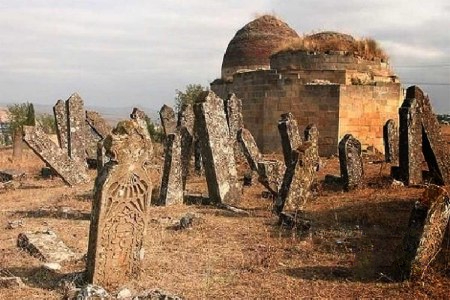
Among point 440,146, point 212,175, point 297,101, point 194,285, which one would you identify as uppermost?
point 297,101

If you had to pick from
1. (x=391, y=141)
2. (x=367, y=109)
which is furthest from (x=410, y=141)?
(x=367, y=109)

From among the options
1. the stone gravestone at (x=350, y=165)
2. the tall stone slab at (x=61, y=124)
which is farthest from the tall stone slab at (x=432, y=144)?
the tall stone slab at (x=61, y=124)

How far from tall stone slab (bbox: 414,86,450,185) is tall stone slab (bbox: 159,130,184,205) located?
193 inches

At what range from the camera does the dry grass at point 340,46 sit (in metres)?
18.9

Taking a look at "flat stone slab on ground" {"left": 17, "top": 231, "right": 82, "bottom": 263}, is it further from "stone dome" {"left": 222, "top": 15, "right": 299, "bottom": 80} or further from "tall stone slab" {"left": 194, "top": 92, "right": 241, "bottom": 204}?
"stone dome" {"left": 222, "top": 15, "right": 299, "bottom": 80}

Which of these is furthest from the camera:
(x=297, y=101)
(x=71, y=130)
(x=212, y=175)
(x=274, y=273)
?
(x=297, y=101)

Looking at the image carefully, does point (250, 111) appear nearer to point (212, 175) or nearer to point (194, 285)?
point (212, 175)

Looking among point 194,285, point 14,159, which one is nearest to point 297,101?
point 14,159

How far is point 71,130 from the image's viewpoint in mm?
14438

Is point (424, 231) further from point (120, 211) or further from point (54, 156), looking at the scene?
point (54, 156)

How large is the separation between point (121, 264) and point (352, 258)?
2880 mm

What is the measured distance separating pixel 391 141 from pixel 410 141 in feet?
11.1

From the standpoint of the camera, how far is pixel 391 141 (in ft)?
44.2

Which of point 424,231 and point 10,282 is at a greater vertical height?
point 424,231
